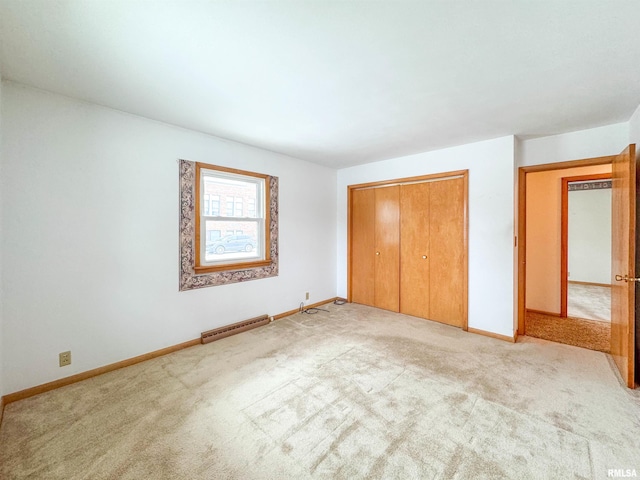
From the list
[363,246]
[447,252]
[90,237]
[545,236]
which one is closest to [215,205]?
[90,237]

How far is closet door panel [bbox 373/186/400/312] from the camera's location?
4227mm

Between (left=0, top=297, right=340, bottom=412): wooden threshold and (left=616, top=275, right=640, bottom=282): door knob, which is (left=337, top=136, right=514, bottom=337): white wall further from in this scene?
(left=0, top=297, right=340, bottom=412): wooden threshold

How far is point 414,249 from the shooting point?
4.02 meters

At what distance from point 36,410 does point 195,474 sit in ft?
4.81

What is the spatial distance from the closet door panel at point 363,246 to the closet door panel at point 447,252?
1014 mm

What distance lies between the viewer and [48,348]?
217 cm

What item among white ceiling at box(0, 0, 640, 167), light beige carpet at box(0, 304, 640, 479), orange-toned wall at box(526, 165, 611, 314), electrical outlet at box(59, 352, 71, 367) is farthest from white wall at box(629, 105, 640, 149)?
electrical outlet at box(59, 352, 71, 367)

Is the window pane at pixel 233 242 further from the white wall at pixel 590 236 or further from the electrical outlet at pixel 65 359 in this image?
the white wall at pixel 590 236

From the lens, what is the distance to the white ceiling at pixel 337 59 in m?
1.36

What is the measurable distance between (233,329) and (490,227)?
341 cm

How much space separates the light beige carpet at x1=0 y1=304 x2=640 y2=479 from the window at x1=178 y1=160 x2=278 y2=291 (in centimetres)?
92

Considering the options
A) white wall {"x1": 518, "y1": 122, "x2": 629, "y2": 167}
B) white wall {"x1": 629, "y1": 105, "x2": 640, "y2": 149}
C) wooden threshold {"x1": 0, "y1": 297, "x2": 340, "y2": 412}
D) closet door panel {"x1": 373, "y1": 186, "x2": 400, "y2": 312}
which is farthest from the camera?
closet door panel {"x1": 373, "y1": 186, "x2": 400, "y2": 312}

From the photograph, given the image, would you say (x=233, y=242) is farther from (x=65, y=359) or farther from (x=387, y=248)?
(x=387, y=248)

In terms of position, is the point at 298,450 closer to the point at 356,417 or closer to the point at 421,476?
the point at 356,417
